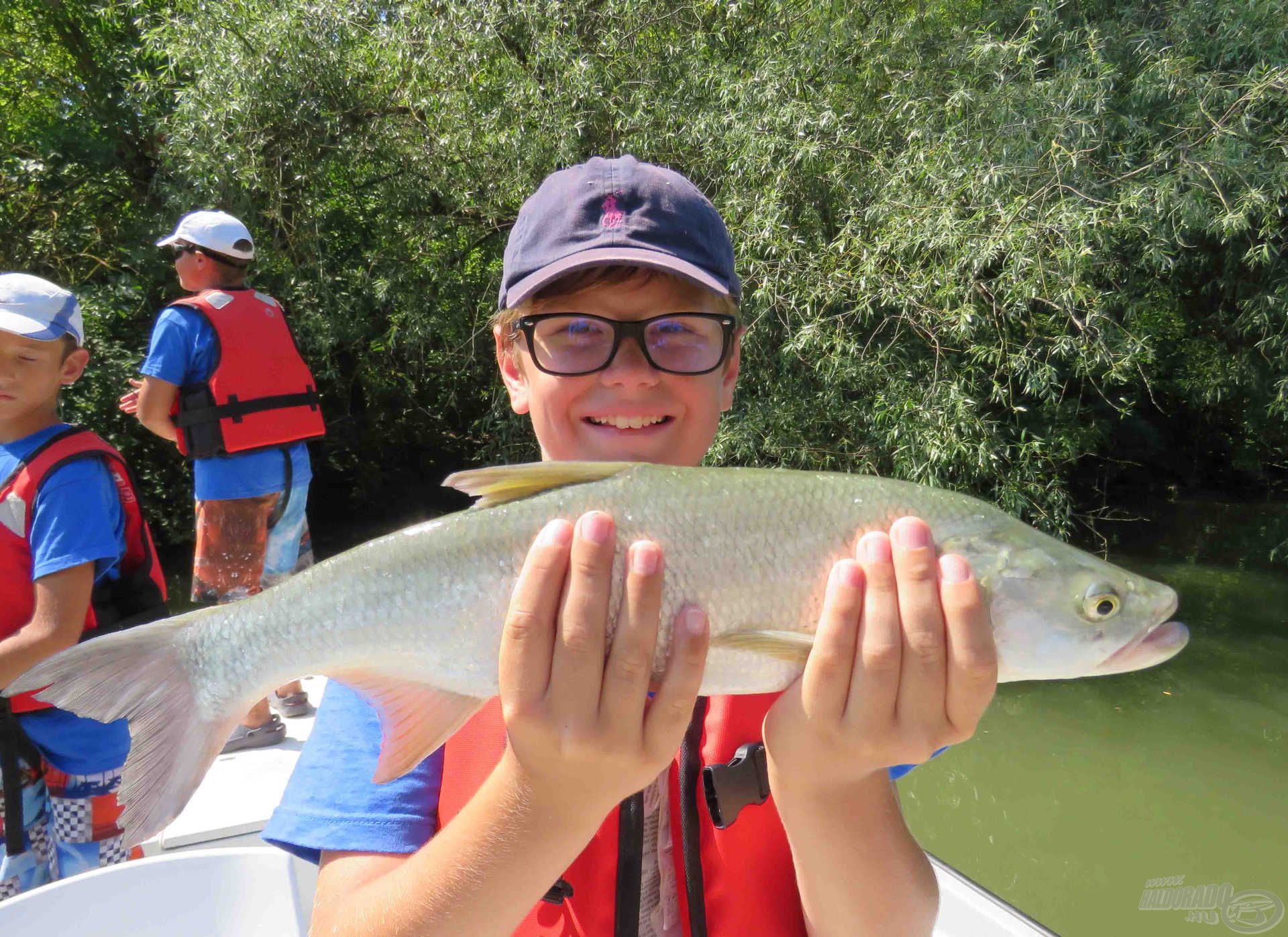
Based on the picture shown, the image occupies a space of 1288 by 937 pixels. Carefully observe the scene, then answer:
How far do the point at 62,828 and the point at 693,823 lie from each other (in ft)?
7.20

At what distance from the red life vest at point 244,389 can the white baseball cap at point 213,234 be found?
27 centimetres

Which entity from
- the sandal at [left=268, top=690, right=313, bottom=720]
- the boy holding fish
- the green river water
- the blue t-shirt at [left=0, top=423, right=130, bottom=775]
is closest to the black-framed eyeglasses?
the boy holding fish

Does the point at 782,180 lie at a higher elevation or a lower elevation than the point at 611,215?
higher

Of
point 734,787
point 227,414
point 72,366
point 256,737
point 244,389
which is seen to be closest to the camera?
point 734,787

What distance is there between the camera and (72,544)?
258 cm

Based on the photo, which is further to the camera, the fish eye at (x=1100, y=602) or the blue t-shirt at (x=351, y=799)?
the blue t-shirt at (x=351, y=799)

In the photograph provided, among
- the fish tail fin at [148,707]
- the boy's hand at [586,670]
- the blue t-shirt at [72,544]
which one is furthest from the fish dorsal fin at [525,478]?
the blue t-shirt at [72,544]

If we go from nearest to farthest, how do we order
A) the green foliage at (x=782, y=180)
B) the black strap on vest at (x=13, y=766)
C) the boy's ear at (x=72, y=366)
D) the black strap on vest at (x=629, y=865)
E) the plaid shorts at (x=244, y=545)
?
the black strap on vest at (x=629, y=865)
the black strap on vest at (x=13, y=766)
the boy's ear at (x=72, y=366)
the plaid shorts at (x=244, y=545)
the green foliage at (x=782, y=180)

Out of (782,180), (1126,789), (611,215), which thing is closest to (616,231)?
(611,215)

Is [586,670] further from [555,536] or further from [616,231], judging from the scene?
[616,231]

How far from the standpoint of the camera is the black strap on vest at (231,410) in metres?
4.66

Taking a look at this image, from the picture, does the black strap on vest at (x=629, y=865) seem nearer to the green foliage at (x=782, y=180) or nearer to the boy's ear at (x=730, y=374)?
the boy's ear at (x=730, y=374)

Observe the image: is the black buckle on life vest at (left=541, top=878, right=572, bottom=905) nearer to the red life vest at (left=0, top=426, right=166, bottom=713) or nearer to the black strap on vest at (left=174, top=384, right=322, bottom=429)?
the red life vest at (left=0, top=426, right=166, bottom=713)

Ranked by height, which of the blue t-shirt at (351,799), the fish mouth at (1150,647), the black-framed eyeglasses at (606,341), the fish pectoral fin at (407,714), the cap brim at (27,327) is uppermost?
the cap brim at (27,327)
